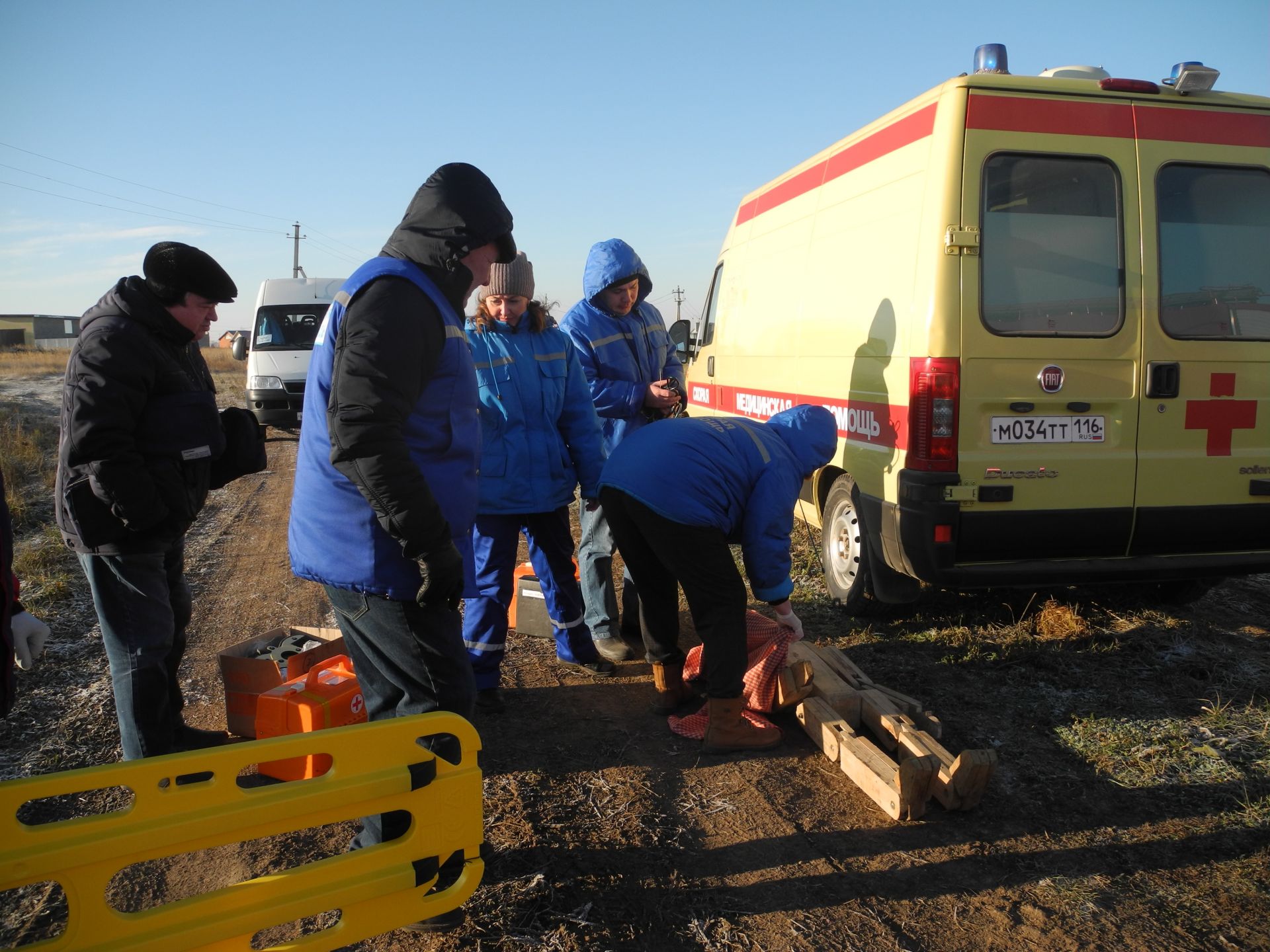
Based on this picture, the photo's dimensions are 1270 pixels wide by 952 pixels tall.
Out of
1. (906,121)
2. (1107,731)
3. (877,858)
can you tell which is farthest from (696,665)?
(906,121)

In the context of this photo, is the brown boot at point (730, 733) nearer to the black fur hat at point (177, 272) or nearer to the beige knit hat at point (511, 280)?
the beige knit hat at point (511, 280)

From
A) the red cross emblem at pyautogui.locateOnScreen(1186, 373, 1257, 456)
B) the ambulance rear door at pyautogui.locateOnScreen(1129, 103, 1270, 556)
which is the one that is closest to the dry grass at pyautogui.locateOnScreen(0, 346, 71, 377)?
the ambulance rear door at pyautogui.locateOnScreen(1129, 103, 1270, 556)

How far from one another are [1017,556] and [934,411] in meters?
0.84

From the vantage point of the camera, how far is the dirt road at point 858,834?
8.33 feet

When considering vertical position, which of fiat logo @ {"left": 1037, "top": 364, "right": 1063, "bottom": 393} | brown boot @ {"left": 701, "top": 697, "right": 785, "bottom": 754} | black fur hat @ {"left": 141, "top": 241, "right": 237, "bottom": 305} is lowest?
brown boot @ {"left": 701, "top": 697, "right": 785, "bottom": 754}

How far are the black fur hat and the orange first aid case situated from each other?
4.72ft

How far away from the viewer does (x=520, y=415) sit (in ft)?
13.4

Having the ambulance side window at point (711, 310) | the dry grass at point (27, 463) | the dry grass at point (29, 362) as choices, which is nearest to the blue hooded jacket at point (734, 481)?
the ambulance side window at point (711, 310)

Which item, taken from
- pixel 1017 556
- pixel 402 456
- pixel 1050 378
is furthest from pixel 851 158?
pixel 402 456

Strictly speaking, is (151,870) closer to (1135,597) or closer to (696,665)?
(696,665)

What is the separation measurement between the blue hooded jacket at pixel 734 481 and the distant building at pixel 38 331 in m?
49.7

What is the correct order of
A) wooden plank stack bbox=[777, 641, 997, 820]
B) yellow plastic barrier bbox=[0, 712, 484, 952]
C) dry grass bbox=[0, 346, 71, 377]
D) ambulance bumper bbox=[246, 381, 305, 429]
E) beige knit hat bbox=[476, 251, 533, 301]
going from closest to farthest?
yellow plastic barrier bbox=[0, 712, 484, 952]
wooden plank stack bbox=[777, 641, 997, 820]
beige knit hat bbox=[476, 251, 533, 301]
ambulance bumper bbox=[246, 381, 305, 429]
dry grass bbox=[0, 346, 71, 377]

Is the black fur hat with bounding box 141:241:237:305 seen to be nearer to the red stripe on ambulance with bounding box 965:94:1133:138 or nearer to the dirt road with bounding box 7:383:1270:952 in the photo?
the dirt road with bounding box 7:383:1270:952

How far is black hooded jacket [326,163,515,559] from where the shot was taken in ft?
7.38
